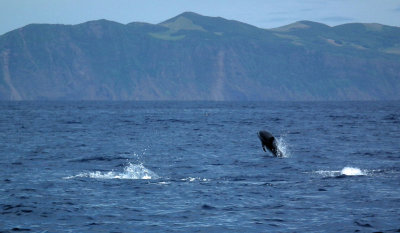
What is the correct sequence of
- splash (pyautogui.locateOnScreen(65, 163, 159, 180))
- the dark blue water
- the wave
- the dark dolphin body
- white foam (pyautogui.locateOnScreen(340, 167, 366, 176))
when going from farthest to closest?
1. the dark dolphin body
2. white foam (pyautogui.locateOnScreen(340, 167, 366, 176))
3. the wave
4. splash (pyautogui.locateOnScreen(65, 163, 159, 180))
5. the dark blue water

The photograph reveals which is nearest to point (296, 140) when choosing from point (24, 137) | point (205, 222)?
point (24, 137)

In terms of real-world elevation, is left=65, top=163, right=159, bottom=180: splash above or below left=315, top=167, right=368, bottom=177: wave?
below

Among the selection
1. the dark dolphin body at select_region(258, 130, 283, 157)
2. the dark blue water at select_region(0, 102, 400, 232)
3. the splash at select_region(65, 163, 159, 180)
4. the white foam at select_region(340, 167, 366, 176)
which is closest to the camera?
the dark blue water at select_region(0, 102, 400, 232)

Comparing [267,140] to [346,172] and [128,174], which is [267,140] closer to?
[346,172]

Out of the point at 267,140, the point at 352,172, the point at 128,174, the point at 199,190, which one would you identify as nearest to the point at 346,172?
the point at 352,172

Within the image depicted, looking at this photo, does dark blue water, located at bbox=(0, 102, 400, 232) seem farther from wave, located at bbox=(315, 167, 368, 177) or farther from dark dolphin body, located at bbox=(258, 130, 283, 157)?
dark dolphin body, located at bbox=(258, 130, 283, 157)

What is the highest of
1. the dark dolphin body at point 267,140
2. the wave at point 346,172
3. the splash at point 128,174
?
the dark dolphin body at point 267,140

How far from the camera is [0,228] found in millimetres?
16109

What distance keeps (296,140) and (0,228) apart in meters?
35.1

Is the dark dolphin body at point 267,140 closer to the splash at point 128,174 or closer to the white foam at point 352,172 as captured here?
the white foam at point 352,172

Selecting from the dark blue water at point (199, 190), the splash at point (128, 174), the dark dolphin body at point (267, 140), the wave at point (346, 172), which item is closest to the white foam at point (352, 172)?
the wave at point (346, 172)

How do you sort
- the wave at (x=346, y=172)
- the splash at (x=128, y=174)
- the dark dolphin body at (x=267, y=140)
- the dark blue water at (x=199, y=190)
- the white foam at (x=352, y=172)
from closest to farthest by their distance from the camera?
1. the dark blue water at (x=199, y=190)
2. the splash at (x=128, y=174)
3. the wave at (x=346, y=172)
4. the white foam at (x=352, y=172)
5. the dark dolphin body at (x=267, y=140)

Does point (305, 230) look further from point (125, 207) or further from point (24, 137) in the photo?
point (24, 137)

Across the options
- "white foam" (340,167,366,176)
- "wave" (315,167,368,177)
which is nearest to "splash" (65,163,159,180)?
"wave" (315,167,368,177)
